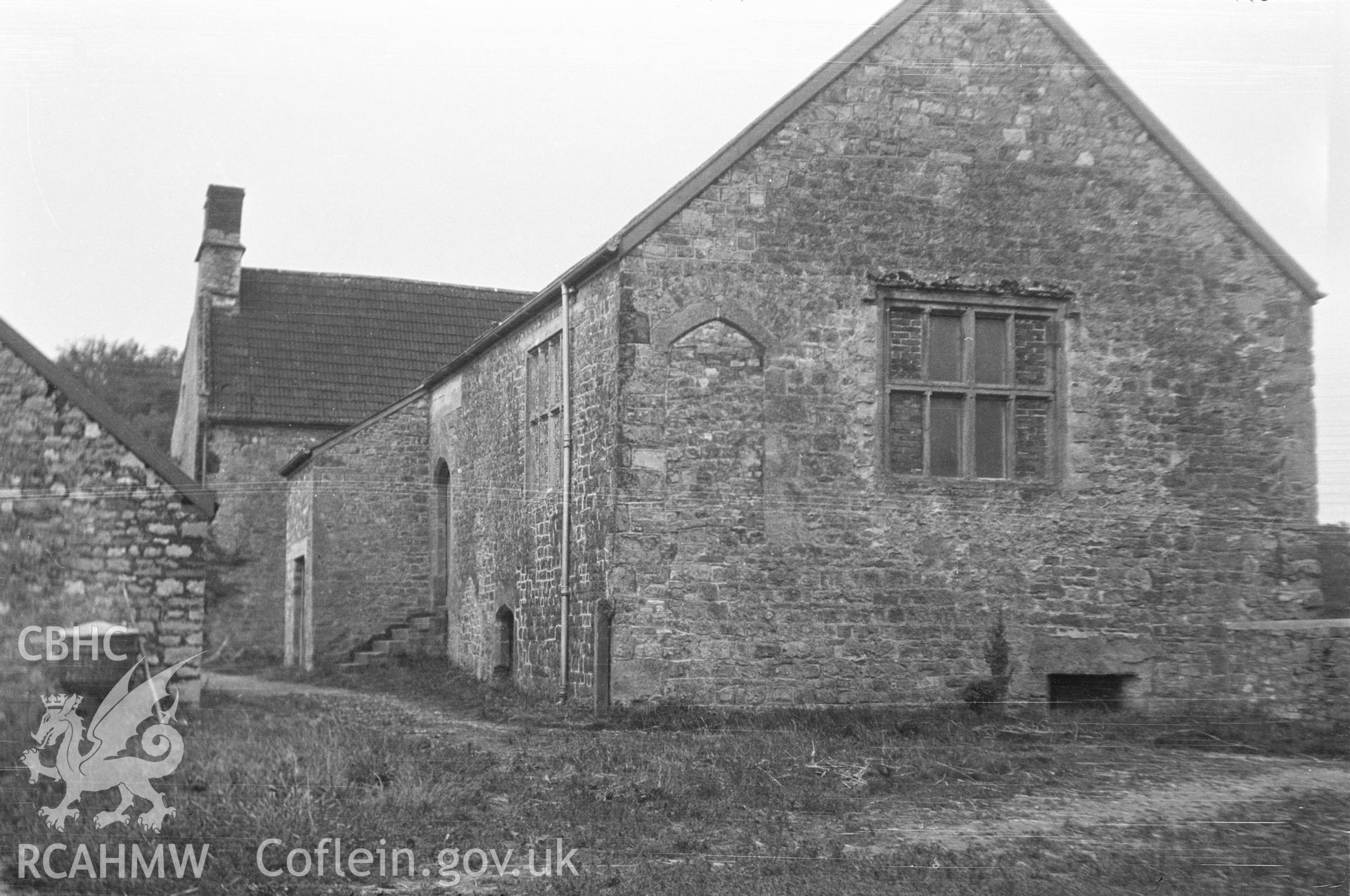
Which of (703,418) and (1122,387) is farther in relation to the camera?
(1122,387)

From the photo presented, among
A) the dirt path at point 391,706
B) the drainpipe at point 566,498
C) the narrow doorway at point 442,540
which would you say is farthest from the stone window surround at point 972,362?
the narrow doorway at point 442,540

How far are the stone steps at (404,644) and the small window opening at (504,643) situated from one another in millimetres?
3902

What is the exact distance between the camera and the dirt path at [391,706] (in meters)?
12.5

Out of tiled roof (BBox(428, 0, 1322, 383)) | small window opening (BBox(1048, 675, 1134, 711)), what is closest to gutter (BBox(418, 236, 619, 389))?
tiled roof (BBox(428, 0, 1322, 383))

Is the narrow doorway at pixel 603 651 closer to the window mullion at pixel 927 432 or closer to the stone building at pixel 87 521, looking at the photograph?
the window mullion at pixel 927 432

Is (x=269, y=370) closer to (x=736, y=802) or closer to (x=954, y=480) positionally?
(x=954, y=480)

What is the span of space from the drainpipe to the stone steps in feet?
23.3

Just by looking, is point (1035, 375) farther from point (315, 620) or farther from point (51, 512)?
point (315, 620)

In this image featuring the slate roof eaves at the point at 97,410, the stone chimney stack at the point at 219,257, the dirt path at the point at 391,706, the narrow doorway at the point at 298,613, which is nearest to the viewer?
the slate roof eaves at the point at 97,410

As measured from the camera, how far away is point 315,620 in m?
21.5

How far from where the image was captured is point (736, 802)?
8750 millimetres

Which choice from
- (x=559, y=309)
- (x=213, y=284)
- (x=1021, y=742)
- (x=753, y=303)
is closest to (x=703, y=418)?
(x=753, y=303)

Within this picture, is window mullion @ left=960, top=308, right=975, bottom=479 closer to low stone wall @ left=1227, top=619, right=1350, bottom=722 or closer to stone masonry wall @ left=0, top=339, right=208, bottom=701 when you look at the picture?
low stone wall @ left=1227, top=619, right=1350, bottom=722

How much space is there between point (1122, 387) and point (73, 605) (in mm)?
10660
